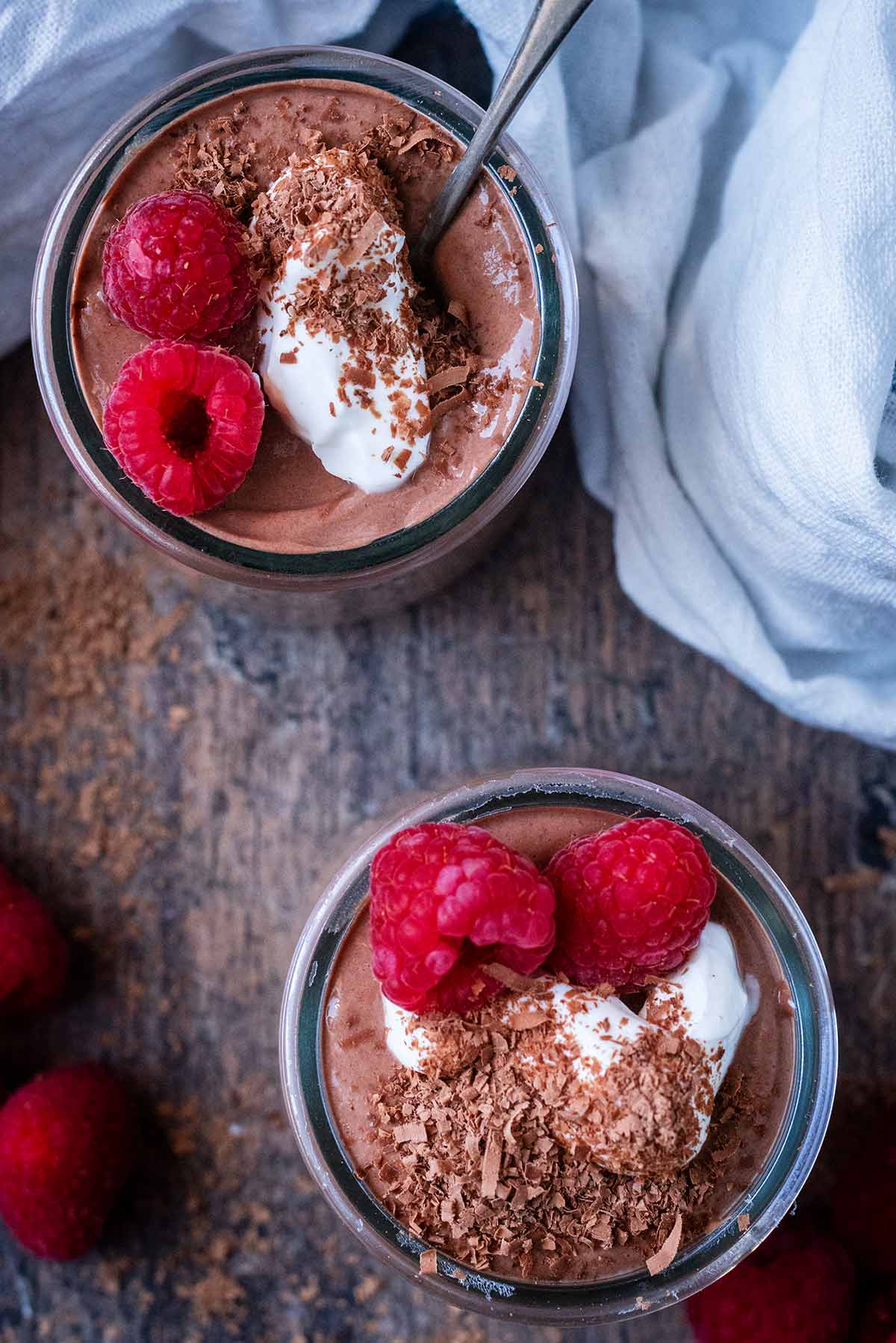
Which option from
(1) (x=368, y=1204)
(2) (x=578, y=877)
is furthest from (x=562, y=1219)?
(2) (x=578, y=877)

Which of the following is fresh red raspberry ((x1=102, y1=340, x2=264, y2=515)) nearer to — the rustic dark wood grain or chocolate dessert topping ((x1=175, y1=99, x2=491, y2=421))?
chocolate dessert topping ((x1=175, y1=99, x2=491, y2=421))

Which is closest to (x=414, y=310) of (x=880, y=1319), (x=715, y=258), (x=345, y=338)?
(x=345, y=338)

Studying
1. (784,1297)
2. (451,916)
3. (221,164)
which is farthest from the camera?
(784,1297)

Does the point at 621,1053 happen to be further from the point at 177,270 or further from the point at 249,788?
the point at 177,270

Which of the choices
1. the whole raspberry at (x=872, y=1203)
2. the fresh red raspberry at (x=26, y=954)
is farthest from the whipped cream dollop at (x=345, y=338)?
the whole raspberry at (x=872, y=1203)

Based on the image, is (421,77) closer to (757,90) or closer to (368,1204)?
(757,90)

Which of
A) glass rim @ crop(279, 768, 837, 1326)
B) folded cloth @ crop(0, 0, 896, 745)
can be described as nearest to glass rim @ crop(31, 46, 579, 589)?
folded cloth @ crop(0, 0, 896, 745)
